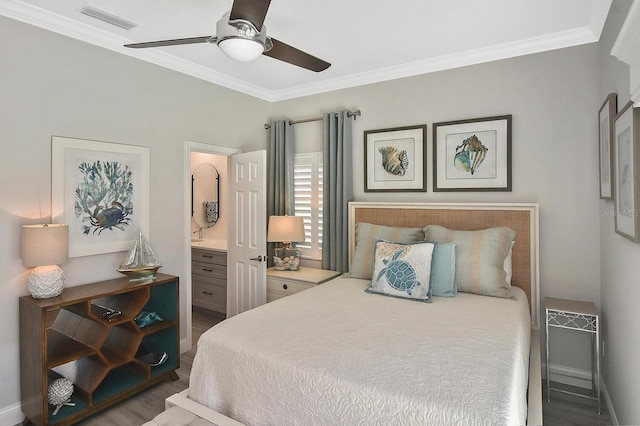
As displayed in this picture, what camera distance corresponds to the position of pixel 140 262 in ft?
9.83

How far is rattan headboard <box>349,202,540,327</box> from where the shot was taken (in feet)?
9.78

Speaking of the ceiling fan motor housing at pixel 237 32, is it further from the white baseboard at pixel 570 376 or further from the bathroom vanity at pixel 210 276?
the white baseboard at pixel 570 376

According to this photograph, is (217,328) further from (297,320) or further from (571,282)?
(571,282)

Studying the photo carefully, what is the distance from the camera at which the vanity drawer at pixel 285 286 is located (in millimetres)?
3738

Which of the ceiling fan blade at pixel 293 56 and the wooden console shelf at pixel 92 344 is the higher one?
the ceiling fan blade at pixel 293 56

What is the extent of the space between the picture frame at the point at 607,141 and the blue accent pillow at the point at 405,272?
119 cm

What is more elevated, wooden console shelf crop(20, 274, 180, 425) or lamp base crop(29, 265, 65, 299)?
lamp base crop(29, 265, 65, 299)

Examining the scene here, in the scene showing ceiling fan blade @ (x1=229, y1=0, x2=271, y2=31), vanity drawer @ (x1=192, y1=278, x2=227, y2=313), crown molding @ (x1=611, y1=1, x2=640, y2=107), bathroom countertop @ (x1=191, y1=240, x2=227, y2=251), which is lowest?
vanity drawer @ (x1=192, y1=278, x2=227, y2=313)

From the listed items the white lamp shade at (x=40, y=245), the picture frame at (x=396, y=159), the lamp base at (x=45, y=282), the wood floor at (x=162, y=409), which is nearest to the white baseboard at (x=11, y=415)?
the wood floor at (x=162, y=409)

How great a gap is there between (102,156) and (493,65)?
335 centimetres

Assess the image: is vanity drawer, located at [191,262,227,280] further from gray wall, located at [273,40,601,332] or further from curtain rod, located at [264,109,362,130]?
gray wall, located at [273,40,601,332]

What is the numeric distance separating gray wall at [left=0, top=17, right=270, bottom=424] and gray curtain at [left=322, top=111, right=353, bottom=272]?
122cm

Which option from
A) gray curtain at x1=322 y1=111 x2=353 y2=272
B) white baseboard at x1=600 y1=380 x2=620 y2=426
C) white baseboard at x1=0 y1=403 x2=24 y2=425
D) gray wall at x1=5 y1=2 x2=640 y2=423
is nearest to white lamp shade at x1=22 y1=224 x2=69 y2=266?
gray wall at x1=5 y1=2 x2=640 y2=423

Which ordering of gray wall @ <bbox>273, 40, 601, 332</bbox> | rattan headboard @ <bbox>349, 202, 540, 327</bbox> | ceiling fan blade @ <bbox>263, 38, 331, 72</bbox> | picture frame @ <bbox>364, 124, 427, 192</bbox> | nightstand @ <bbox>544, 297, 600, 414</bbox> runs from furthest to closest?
1. picture frame @ <bbox>364, 124, 427, 192</bbox>
2. rattan headboard @ <bbox>349, 202, 540, 327</bbox>
3. gray wall @ <bbox>273, 40, 601, 332</bbox>
4. nightstand @ <bbox>544, 297, 600, 414</bbox>
5. ceiling fan blade @ <bbox>263, 38, 331, 72</bbox>
